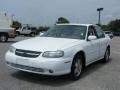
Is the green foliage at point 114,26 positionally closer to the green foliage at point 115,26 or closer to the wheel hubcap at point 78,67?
the green foliage at point 115,26

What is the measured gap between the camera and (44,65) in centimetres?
540

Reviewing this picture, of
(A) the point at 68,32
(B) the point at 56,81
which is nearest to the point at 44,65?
(B) the point at 56,81

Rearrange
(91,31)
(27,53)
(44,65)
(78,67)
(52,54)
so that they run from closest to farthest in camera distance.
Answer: (44,65) → (52,54) → (27,53) → (78,67) → (91,31)

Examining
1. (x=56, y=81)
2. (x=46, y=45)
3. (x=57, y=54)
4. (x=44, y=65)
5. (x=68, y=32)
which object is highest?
(x=68, y=32)

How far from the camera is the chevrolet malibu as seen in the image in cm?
548

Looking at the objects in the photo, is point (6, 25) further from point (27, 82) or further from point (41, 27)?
point (41, 27)

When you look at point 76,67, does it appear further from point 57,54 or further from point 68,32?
point 68,32

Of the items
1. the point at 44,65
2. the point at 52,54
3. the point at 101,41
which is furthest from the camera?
the point at 101,41

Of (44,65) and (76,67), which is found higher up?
(44,65)

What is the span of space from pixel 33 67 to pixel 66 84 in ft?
3.15

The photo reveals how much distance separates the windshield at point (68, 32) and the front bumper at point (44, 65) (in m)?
1.45

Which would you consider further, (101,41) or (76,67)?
(101,41)

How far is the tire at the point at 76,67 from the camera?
236 inches

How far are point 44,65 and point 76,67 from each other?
1153 millimetres
